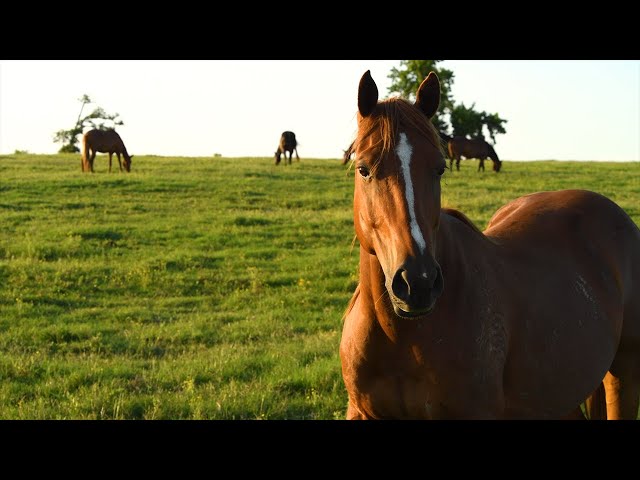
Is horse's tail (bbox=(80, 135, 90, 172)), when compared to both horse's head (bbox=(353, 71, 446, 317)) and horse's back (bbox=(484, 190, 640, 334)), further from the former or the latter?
horse's head (bbox=(353, 71, 446, 317))

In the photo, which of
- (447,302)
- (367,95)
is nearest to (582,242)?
(447,302)

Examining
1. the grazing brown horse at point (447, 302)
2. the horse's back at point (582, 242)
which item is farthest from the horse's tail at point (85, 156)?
the grazing brown horse at point (447, 302)

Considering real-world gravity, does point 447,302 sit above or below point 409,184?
below

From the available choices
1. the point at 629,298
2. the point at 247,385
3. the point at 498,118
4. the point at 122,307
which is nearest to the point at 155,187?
the point at 122,307

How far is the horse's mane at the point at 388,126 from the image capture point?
3396mm

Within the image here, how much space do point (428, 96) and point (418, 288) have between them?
1.31 metres

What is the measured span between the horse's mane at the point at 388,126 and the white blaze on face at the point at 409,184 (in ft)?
0.17

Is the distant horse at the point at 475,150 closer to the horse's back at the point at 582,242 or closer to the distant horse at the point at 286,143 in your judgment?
the distant horse at the point at 286,143

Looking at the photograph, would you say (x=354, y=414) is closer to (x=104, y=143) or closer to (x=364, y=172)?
(x=364, y=172)

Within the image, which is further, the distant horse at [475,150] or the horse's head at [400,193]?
the distant horse at [475,150]

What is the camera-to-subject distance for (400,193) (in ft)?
10.6

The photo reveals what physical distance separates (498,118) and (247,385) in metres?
59.1
